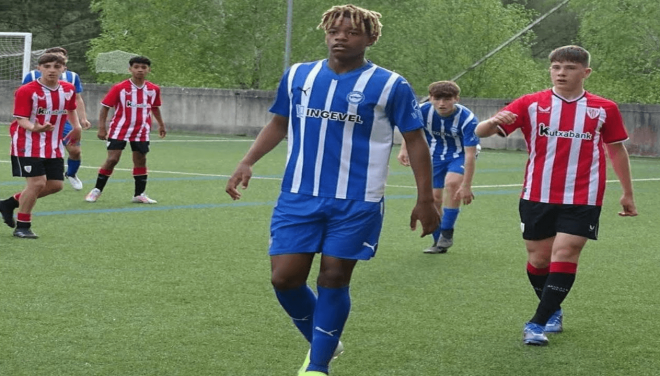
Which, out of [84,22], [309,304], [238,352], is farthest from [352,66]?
A: [84,22]

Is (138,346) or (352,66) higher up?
(352,66)

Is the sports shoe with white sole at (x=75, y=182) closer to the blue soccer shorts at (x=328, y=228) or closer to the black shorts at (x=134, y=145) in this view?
the black shorts at (x=134, y=145)

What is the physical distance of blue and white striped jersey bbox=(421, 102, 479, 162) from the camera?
10897 mm

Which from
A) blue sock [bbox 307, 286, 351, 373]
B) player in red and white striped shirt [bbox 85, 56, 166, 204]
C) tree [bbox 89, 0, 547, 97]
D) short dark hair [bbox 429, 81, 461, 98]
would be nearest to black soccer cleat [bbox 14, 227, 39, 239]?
short dark hair [bbox 429, 81, 461, 98]

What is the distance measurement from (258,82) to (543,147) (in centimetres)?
3292

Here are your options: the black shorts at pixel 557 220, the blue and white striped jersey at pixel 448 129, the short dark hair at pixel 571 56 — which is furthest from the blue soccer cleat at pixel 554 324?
the blue and white striped jersey at pixel 448 129

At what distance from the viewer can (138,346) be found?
6.50 meters

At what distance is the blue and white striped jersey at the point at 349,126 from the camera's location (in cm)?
559

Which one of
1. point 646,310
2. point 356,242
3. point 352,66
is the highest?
point 352,66

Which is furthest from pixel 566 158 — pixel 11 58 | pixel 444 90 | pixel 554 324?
pixel 11 58

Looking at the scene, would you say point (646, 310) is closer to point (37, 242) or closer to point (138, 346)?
point (138, 346)

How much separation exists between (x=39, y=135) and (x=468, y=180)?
467 cm

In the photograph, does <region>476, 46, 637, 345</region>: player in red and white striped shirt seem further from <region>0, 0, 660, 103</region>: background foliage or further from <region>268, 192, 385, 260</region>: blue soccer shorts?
<region>0, 0, 660, 103</region>: background foliage

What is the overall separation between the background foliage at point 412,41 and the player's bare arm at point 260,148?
102 ft
